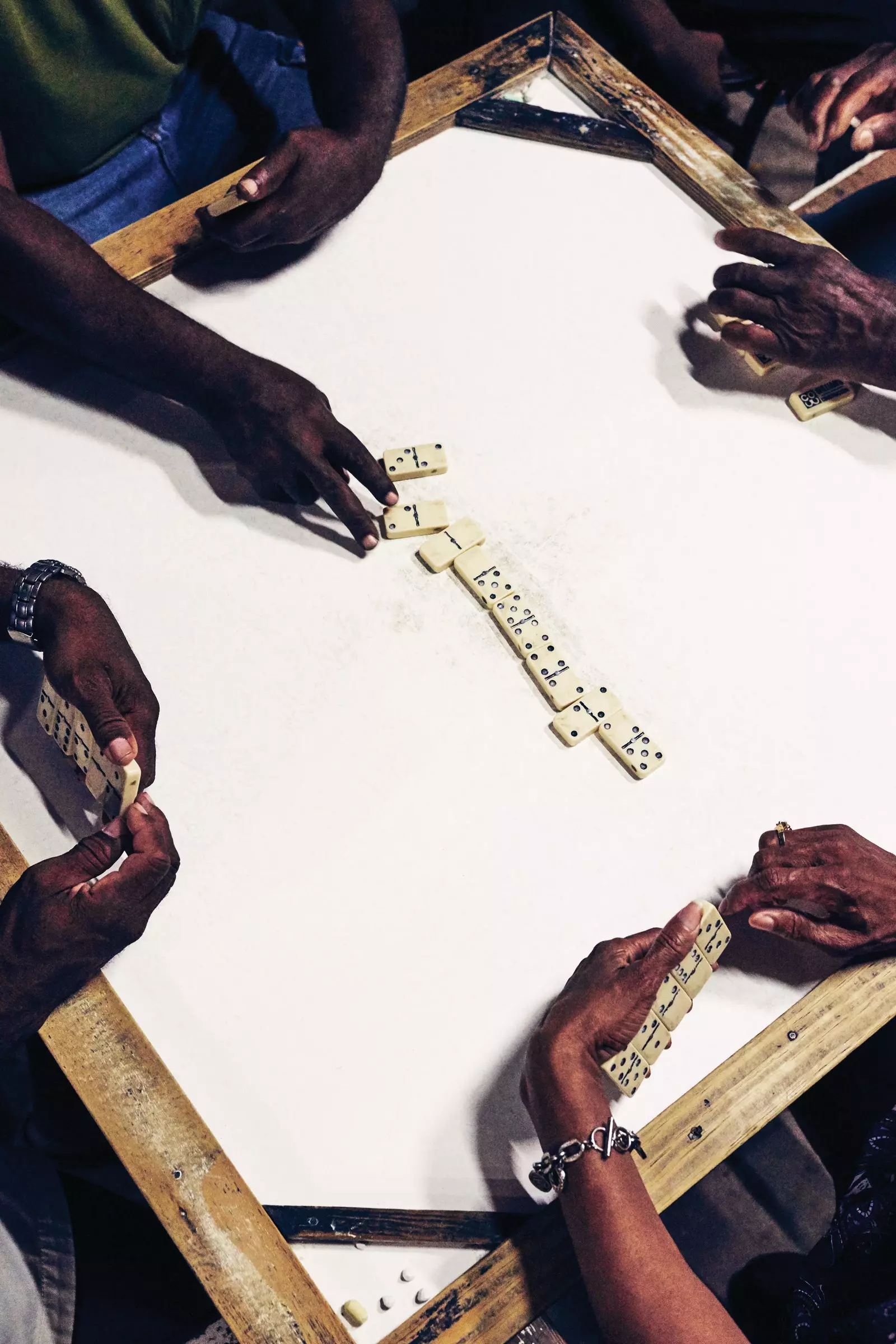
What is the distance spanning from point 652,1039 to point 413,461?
963mm

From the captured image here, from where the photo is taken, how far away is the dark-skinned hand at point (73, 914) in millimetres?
1299

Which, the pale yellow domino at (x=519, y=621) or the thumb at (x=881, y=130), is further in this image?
the thumb at (x=881, y=130)

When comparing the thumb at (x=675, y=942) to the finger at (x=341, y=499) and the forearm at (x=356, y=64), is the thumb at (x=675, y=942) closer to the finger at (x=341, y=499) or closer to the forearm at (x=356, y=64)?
the finger at (x=341, y=499)

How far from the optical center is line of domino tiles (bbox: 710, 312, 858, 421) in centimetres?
189

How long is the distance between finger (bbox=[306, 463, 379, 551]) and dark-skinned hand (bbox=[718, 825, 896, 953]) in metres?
0.78

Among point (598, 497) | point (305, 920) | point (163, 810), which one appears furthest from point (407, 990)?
point (598, 497)

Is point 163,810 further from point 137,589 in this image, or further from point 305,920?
point 137,589

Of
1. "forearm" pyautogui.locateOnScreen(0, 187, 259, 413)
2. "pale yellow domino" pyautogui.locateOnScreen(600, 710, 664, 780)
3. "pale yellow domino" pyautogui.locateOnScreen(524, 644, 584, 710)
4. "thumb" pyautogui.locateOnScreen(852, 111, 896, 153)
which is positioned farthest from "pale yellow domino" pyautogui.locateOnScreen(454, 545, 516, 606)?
"thumb" pyautogui.locateOnScreen(852, 111, 896, 153)

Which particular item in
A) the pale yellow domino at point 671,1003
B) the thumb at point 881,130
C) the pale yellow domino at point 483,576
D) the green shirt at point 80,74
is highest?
the green shirt at point 80,74

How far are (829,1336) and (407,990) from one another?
30.0 inches

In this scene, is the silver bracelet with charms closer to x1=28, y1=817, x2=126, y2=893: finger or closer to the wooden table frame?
the wooden table frame

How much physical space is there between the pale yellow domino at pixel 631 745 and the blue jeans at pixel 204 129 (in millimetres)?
1441

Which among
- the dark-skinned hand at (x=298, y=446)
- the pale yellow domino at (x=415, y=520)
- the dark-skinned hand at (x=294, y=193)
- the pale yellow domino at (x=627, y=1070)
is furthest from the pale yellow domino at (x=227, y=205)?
the pale yellow domino at (x=627, y=1070)

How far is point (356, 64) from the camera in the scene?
2.06m
